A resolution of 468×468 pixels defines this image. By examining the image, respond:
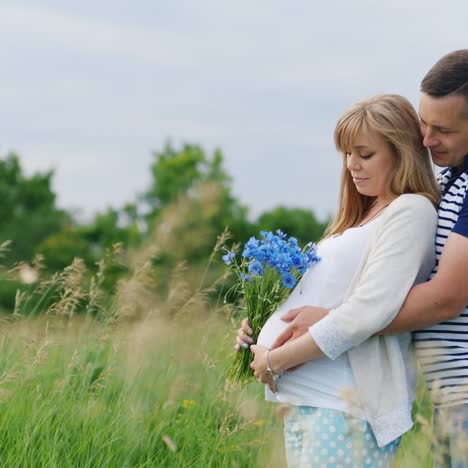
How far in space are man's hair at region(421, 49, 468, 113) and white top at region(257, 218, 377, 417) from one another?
52 centimetres

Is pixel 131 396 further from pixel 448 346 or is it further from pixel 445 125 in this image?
pixel 445 125

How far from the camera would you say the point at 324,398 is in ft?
8.95

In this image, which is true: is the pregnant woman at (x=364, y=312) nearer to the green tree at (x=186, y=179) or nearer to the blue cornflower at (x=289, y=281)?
the blue cornflower at (x=289, y=281)

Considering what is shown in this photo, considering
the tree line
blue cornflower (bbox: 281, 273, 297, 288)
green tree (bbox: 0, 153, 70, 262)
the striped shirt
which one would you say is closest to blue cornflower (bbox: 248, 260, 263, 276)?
blue cornflower (bbox: 281, 273, 297, 288)

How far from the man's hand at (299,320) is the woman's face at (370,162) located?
0.48m

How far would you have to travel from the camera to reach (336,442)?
2.68 metres

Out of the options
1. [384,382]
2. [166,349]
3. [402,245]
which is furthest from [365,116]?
[166,349]

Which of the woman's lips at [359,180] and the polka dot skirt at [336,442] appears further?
the woman's lips at [359,180]

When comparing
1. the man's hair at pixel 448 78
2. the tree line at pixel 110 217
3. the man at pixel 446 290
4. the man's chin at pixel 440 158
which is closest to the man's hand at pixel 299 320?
the man at pixel 446 290

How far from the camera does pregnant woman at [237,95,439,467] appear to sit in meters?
2.65

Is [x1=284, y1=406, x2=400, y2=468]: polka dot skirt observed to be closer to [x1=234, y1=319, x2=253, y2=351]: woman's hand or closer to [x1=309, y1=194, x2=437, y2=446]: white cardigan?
[x1=309, y1=194, x2=437, y2=446]: white cardigan

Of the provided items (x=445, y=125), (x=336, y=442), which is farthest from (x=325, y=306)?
(x=445, y=125)

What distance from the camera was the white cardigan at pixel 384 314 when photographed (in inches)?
104

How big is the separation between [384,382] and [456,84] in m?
1.07
